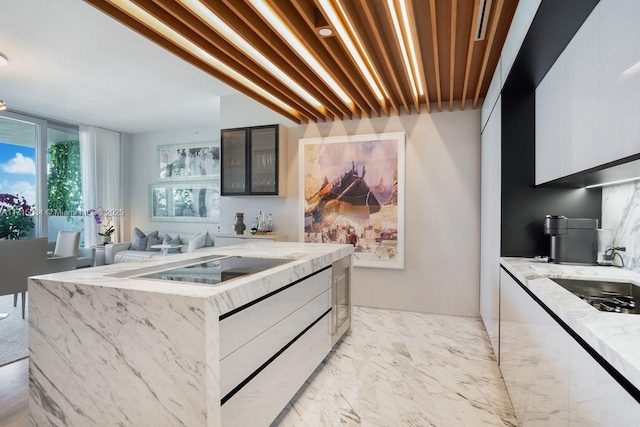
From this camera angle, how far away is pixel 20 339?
10.1ft

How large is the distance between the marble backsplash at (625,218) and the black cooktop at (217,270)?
1989 millimetres

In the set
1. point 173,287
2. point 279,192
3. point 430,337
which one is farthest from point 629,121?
point 279,192

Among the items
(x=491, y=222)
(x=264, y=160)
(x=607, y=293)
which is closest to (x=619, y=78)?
(x=607, y=293)

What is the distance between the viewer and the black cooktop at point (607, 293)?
146 cm

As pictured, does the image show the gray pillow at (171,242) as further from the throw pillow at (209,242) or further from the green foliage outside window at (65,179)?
the green foliage outside window at (65,179)

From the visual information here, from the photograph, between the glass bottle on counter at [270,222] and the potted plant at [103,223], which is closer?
the glass bottle on counter at [270,222]

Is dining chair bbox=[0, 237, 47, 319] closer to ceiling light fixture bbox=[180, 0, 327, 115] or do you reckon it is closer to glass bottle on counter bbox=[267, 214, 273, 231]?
glass bottle on counter bbox=[267, 214, 273, 231]

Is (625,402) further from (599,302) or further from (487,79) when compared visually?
(487,79)

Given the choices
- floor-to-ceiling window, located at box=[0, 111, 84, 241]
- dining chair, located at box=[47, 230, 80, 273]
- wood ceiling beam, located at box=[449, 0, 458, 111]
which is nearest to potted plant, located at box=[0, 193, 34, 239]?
floor-to-ceiling window, located at box=[0, 111, 84, 241]

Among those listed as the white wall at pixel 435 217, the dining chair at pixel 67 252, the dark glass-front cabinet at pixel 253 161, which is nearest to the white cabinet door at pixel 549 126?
the white wall at pixel 435 217

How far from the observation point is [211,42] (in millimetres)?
2355

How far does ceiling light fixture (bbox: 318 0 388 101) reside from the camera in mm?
2078

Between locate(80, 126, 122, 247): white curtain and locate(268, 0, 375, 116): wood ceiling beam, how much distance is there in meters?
5.57

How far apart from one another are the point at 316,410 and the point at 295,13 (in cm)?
258
